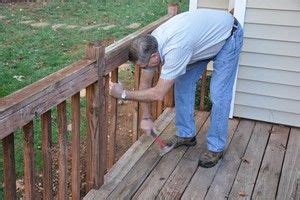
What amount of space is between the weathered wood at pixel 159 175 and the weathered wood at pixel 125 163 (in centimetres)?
19

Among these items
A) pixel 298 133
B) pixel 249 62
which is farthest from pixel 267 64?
pixel 298 133

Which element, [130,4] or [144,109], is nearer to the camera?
[144,109]

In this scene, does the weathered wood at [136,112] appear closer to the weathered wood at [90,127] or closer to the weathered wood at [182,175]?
the weathered wood at [182,175]

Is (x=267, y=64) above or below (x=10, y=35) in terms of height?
above

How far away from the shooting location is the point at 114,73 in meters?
3.31

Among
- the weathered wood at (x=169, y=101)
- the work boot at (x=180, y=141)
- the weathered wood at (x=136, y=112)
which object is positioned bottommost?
the work boot at (x=180, y=141)

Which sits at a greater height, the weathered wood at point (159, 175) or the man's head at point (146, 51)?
the man's head at point (146, 51)

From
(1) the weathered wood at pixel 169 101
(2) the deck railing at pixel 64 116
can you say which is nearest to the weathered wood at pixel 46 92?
(2) the deck railing at pixel 64 116

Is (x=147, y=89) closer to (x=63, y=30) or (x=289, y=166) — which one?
(x=289, y=166)

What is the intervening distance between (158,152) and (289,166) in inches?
40.6

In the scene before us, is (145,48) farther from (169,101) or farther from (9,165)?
(169,101)

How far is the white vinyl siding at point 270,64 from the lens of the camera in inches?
162

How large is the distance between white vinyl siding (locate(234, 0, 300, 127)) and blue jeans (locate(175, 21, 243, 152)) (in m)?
0.67

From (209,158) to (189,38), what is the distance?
1045mm
